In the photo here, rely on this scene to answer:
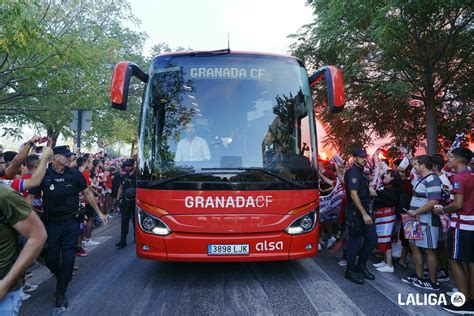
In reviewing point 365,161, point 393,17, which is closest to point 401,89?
point 393,17

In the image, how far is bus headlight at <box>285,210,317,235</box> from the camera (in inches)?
189

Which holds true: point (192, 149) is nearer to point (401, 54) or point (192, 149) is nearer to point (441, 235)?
point (441, 235)

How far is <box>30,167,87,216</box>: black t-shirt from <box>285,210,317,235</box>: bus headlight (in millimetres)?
2659

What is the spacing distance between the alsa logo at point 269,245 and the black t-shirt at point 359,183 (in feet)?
4.37

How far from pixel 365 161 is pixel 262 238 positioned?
1925mm

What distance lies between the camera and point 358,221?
534cm

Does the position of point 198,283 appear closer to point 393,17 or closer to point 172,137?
point 172,137

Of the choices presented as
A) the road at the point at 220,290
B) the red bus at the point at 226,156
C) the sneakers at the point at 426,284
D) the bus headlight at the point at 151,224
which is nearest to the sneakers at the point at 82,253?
the road at the point at 220,290

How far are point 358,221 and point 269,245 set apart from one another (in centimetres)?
146

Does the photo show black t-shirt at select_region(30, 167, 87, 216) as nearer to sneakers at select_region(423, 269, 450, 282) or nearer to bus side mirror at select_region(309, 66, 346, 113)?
bus side mirror at select_region(309, 66, 346, 113)

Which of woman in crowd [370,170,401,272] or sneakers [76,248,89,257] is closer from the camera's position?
woman in crowd [370,170,401,272]

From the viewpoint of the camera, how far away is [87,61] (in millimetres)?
9711

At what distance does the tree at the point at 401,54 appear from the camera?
31.7ft

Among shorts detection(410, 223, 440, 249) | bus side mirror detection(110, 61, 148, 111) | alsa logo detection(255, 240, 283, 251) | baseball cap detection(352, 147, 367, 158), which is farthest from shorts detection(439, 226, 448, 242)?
bus side mirror detection(110, 61, 148, 111)
